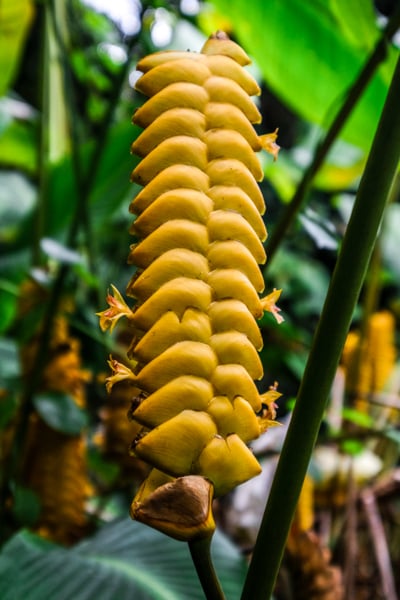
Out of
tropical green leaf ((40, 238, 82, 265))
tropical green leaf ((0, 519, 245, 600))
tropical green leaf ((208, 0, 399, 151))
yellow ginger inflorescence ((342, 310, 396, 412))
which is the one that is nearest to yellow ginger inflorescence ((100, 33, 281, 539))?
tropical green leaf ((0, 519, 245, 600))

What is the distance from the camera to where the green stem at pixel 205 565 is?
0.30 m

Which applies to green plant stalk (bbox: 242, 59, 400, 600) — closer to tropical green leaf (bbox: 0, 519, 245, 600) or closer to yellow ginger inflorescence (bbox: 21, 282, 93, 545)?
tropical green leaf (bbox: 0, 519, 245, 600)

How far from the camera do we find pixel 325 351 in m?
0.34

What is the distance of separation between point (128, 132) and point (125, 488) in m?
0.62

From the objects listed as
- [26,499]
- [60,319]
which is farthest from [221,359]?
[60,319]

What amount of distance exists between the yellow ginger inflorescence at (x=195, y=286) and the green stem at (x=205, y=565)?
0.6 inches

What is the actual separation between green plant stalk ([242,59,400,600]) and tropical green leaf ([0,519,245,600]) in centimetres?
20

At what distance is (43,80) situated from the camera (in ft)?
3.65

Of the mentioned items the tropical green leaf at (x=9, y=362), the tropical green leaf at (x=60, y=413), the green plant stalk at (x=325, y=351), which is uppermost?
the green plant stalk at (x=325, y=351)

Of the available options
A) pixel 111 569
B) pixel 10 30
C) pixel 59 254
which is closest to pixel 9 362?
pixel 59 254

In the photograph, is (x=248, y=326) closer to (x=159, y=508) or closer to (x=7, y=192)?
(x=159, y=508)

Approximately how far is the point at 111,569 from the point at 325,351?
0.30 meters

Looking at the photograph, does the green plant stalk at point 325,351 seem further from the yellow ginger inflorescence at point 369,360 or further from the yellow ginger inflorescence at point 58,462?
the yellow ginger inflorescence at point 369,360

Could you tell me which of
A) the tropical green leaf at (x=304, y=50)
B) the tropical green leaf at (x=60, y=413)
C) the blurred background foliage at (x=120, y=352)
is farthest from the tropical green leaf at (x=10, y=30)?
the tropical green leaf at (x=60, y=413)
